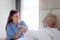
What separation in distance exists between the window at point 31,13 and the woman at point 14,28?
57 centimetres

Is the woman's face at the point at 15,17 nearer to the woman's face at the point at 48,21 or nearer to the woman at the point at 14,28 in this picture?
the woman at the point at 14,28

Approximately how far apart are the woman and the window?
1.87ft

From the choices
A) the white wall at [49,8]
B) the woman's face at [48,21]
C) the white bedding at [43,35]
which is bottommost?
the white bedding at [43,35]

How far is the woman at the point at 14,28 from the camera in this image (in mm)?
2803

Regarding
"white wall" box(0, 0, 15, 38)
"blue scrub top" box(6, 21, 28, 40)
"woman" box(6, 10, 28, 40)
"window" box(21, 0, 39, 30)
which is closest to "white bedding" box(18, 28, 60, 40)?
"woman" box(6, 10, 28, 40)

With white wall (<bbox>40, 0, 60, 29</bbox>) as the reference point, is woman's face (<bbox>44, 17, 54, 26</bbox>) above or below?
below

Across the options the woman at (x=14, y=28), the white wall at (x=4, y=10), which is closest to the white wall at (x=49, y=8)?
the woman at (x=14, y=28)

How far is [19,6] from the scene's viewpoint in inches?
152

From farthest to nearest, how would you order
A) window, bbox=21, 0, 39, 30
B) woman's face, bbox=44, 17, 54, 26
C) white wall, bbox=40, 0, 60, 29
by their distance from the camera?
window, bbox=21, 0, 39, 30 < white wall, bbox=40, 0, 60, 29 < woman's face, bbox=44, 17, 54, 26

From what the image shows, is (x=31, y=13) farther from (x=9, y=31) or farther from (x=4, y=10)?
(x=9, y=31)

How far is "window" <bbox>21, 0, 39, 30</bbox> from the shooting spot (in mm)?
3490

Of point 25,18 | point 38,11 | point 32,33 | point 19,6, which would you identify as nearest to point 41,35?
point 32,33

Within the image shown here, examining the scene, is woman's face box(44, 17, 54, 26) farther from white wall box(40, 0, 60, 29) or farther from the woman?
the woman

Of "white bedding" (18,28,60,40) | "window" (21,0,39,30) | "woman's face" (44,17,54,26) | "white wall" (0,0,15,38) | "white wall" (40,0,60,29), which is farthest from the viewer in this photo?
"white wall" (0,0,15,38)
